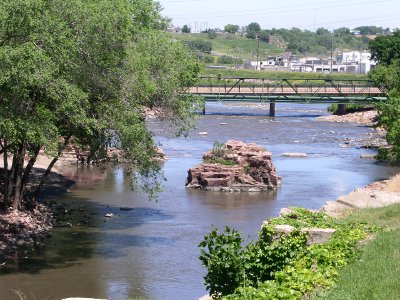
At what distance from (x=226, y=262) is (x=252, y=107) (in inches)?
3928

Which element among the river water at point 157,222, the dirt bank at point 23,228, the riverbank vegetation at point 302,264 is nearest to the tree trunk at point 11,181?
the dirt bank at point 23,228

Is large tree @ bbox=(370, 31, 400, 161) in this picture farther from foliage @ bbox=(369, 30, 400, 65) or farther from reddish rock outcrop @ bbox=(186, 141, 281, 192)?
reddish rock outcrop @ bbox=(186, 141, 281, 192)

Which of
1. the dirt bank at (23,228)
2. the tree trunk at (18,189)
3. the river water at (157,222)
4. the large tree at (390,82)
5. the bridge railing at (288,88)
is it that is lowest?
the river water at (157,222)

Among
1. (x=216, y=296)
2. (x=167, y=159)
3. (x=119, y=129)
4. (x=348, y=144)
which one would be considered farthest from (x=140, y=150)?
(x=348, y=144)

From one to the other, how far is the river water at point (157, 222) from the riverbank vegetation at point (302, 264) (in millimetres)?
6179

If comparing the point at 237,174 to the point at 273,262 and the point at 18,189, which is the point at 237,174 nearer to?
the point at 18,189

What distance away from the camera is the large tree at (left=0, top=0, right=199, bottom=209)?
2411 cm

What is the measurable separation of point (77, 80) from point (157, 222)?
929cm

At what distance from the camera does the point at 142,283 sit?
82.3 feet

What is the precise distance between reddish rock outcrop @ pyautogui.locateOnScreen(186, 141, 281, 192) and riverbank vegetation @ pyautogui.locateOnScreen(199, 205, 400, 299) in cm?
2336

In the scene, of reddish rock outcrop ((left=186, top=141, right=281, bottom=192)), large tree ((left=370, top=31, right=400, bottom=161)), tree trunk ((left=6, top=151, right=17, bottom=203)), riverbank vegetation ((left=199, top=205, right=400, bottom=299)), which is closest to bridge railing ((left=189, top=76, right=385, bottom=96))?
large tree ((left=370, top=31, right=400, bottom=161))

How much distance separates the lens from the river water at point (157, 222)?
2497 cm

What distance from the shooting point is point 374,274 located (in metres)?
15.4

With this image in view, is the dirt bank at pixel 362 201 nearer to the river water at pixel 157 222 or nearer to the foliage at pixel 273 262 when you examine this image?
the river water at pixel 157 222
